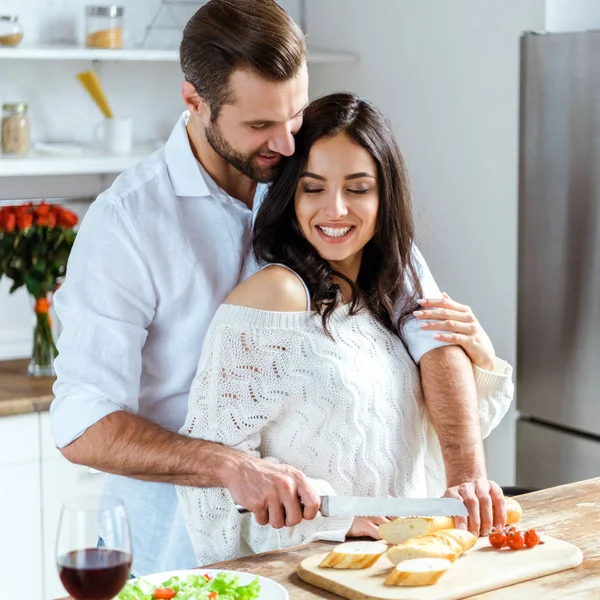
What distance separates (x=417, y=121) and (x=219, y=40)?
169cm

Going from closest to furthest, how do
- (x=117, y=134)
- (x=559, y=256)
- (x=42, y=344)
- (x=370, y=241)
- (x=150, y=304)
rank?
(x=150, y=304), (x=370, y=241), (x=559, y=256), (x=42, y=344), (x=117, y=134)

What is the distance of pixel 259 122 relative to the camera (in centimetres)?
176

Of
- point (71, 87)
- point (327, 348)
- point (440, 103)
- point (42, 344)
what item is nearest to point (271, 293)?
point (327, 348)

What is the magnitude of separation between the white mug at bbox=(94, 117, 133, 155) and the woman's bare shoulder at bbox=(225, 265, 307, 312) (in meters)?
1.67

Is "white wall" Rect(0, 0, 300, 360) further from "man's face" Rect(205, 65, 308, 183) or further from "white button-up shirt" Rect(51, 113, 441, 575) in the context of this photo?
"man's face" Rect(205, 65, 308, 183)

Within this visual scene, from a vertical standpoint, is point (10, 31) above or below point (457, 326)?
above

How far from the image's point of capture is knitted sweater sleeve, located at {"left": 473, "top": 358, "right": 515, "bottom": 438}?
6.32 feet

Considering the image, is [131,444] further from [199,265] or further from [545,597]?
[545,597]

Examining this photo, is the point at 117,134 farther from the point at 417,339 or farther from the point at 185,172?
the point at 417,339

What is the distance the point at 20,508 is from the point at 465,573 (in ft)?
5.65

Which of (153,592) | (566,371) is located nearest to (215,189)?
(153,592)

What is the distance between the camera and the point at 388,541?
1609 millimetres

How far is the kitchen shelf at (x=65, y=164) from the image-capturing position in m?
3.12

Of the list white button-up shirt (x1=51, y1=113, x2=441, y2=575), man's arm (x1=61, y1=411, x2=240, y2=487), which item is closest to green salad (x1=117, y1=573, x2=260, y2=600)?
man's arm (x1=61, y1=411, x2=240, y2=487)
